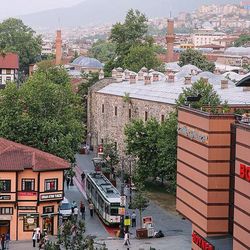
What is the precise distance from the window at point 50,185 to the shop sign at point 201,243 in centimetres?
1341

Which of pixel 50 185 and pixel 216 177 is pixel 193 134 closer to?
pixel 216 177

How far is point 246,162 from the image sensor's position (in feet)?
106

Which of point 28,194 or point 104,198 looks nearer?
point 28,194

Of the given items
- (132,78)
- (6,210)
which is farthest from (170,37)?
(6,210)

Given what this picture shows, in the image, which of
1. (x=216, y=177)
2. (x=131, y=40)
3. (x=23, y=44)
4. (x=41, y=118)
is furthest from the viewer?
(x=23, y=44)

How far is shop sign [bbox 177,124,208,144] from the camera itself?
35825 mm

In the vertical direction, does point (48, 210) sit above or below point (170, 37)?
below

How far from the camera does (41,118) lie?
60.9 meters

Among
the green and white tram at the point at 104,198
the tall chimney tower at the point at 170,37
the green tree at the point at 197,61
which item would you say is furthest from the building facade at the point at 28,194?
the tall chimney tower at the point at 170,37

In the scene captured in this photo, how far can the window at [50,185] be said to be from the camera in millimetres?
49750

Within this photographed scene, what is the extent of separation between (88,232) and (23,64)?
105 meters

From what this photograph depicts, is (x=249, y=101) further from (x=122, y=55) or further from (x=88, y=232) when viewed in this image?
(x=122, y=55)

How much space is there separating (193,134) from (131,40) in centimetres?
7651

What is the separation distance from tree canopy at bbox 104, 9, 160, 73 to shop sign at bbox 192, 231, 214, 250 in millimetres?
69652
